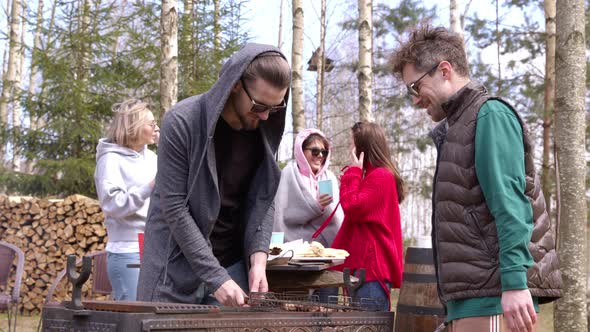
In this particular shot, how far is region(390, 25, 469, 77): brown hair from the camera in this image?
9.36 ft

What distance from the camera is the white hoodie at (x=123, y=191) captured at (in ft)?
16.0

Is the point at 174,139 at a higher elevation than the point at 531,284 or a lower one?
higher

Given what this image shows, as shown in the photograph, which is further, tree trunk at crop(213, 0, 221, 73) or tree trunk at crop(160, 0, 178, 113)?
tree trunk at crop(213, 0, 221, 73)

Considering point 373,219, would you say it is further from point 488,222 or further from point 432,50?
point 488,222

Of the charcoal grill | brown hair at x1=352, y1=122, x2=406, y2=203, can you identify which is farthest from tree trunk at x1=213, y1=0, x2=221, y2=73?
the charcoal grill

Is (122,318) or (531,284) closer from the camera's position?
(122,318)

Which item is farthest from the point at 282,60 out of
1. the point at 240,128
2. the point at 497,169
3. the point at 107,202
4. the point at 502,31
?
the point at 502,31

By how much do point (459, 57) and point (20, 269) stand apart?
409 cm

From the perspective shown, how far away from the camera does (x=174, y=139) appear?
2859 mm

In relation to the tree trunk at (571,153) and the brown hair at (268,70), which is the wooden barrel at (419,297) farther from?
the brown hair at (268,70)

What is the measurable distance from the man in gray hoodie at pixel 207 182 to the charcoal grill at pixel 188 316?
15cm

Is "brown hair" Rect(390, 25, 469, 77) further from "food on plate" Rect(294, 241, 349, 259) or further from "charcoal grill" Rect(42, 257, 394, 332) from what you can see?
"food on plate" Rect(294, 241, 349, 259)

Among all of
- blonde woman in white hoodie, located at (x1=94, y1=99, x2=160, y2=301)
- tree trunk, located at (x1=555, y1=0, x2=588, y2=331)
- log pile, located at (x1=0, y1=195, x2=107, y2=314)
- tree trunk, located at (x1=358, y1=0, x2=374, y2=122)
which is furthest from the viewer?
tree trunk, located at (x1=358, y1=0, x2=374, y2=122)

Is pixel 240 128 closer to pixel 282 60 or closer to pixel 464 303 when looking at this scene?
pixel 282 60
